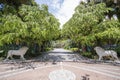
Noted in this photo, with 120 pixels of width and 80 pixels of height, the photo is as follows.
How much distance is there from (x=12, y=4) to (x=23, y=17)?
8.53 feet

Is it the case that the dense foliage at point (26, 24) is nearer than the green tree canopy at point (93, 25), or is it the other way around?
the dense foliage at point (26, 24)

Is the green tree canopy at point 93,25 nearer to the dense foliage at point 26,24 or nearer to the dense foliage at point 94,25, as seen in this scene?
the dense foliage at point 94,25

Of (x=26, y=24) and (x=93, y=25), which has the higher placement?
(x=93, y=25)

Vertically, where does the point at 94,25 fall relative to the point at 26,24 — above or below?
above

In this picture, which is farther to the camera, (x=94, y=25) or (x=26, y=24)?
(x=94, y=25)

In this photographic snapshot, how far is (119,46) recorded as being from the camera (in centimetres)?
1902

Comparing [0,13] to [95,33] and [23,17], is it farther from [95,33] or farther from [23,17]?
[95,33]

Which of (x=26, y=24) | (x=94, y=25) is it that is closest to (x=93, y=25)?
(x=94, y=25)

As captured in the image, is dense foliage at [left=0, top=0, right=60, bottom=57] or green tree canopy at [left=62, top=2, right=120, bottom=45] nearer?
dense foliage at [left=0, top=0, right=60, bottom=57]

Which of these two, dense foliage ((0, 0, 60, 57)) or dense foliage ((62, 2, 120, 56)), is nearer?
dense foliage ((0, 0, 60, 57))

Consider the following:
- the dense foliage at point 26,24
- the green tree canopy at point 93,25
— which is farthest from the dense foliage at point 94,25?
the dense foliage at point 26,24

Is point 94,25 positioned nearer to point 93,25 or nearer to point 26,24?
point 93,25

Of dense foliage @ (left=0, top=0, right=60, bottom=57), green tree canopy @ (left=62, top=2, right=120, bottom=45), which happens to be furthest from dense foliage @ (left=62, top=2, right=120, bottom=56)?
dense foliage @ (left=0, top=0, right=60, bottom=57)

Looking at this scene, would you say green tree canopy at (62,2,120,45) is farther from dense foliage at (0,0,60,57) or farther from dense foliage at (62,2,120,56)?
dense foliage at (0,0,60,57)
